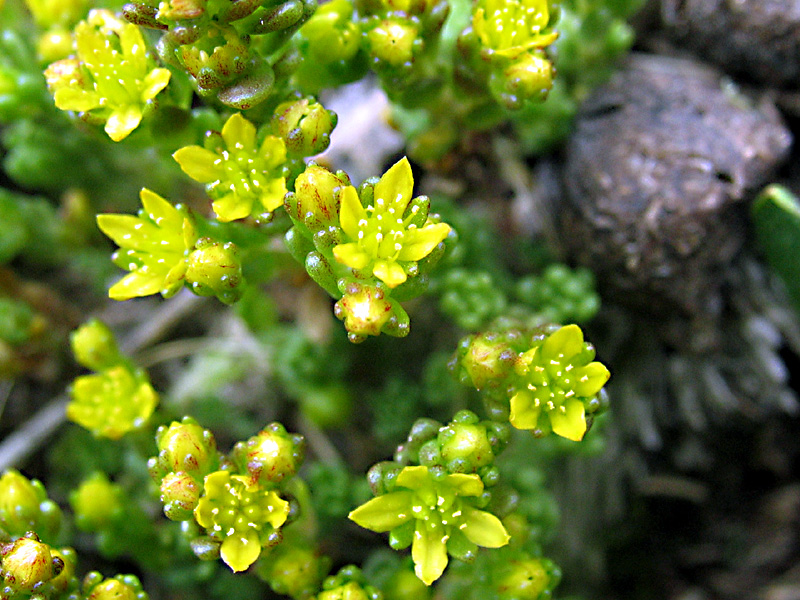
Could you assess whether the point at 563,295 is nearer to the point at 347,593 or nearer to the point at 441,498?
the point at 441,498

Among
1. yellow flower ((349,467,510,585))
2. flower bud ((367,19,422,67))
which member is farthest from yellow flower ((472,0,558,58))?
yellow flower ((349,467,510,585))

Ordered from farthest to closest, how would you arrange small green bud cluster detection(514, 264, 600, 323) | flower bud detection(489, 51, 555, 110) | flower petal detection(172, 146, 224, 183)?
small green bud cluster detection(514, 264, 600, 323)
flower bud detection(489, 51, 555, 110)
flower petal detection(172, 146, 224, 183)

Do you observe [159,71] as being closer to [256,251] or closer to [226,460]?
[256,251]

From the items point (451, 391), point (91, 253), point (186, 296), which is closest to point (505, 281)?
point (451, 391)

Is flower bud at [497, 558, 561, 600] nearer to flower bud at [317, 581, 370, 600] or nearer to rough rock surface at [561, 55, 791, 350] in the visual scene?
flower bud at [317, 581, 370, 600]

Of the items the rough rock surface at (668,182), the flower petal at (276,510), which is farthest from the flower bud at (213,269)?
the rough rock surface at (668,182)

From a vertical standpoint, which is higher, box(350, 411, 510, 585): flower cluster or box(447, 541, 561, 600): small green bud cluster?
box(350, 411, 510, 585): flower cluster
